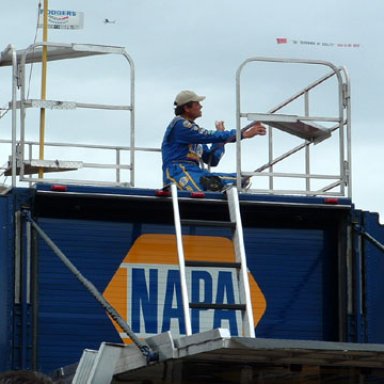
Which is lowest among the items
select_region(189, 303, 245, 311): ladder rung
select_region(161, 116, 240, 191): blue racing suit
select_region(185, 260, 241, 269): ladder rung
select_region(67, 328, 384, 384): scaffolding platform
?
select_region(67, 328, 384, 384): scaffolding platform

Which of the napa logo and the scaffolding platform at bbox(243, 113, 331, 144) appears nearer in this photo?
the napa logo

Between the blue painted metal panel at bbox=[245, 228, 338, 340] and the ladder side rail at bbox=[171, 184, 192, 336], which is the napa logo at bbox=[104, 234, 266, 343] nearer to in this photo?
the blue painted metal panel at bbox=[245, 228, 338, 340]

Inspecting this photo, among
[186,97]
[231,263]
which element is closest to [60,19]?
A: [186,97]

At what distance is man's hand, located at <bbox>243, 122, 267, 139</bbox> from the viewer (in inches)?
402

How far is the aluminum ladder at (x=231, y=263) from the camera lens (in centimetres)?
855

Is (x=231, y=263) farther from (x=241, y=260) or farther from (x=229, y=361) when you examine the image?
(x=229, y=361)

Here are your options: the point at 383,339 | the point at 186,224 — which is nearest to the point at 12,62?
the point at 186,224

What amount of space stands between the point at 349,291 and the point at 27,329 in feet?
8.73

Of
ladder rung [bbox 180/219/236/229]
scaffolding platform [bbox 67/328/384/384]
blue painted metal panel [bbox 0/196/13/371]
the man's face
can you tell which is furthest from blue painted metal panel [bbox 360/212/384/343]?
blue painted metal panel [bbox 0/196/13/371]

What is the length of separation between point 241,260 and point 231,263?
0.15 meters

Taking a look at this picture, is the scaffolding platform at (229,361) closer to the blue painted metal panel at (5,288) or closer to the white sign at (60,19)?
the blue painted metal panel at (5,288)

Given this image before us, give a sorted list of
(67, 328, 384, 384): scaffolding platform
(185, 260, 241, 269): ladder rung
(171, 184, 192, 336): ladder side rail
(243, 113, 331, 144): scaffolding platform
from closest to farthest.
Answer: (67, 328, 384, 384): scaffolding platform → (171, 184, 192, 336): ladder side rail → (185, 260, 241, 269): ladder rung → (243, 113, 331, 144): scaffolding platform

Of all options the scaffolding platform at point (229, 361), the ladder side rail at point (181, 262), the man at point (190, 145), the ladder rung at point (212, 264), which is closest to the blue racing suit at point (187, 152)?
the man at point (190, 145)

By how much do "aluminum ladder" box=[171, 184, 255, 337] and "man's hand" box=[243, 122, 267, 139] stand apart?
0.70 metres
